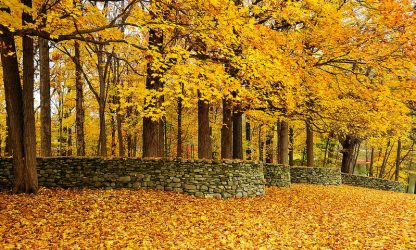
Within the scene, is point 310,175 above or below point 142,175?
below

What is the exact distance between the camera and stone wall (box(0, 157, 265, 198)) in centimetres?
1279

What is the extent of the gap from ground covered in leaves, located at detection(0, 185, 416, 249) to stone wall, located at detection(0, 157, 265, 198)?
1.90 feet

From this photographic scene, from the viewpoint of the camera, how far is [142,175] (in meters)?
13.0

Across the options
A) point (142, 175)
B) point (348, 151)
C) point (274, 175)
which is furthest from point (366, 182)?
point (142, 175)

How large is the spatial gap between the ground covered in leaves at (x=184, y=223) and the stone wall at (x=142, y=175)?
58 centimetres

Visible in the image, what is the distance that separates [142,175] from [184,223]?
436 cm

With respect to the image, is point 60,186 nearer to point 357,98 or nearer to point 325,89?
point 325,89

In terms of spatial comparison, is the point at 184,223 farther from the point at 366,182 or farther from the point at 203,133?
the point at 366,182

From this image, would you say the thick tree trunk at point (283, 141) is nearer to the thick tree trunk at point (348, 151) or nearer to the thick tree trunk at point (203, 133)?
the thick tree trunk at point (203, 133)

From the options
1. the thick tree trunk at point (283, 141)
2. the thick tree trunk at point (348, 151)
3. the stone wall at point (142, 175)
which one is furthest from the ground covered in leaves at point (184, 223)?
the thick tree trunk at point (348, 151)

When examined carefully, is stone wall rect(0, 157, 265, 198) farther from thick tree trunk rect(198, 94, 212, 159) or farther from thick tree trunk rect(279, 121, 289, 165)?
thick tree trunk rect(279, 121, 289, 165)

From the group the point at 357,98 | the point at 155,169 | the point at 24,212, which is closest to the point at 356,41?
the point at 357,98

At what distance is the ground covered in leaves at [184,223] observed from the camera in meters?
7.46

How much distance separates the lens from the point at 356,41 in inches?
483
